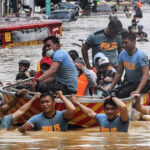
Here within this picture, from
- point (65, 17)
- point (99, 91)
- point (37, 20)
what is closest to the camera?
point (99, 91)

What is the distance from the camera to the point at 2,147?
19.5ft

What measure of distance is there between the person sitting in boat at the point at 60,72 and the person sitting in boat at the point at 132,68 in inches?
33.6

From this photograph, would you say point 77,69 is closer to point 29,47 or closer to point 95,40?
point 95,40

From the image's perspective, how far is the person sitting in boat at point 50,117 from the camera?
7902mm

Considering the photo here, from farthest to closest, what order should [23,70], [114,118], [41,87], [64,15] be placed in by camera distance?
1. [64,15]
2. [23,70]
3. [41,87]
4. [114,118]

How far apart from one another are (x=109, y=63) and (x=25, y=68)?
93.4 inches

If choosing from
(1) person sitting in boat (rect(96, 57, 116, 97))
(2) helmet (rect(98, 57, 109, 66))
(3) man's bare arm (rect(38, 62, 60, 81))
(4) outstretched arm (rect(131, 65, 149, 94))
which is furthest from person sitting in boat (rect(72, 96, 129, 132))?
(2) helmet (rect(98, 57, 109, 66))

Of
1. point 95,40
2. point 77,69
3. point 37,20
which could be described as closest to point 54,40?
point 77,69

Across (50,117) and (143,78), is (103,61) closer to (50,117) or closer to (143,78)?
(143,78)

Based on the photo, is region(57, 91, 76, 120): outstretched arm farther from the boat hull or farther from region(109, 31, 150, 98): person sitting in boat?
region(109, 31, 150, 98): person sitting in boat

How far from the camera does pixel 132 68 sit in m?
9.90

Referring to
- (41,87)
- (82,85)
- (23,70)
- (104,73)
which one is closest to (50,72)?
(41,87)

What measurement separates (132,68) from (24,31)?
17279 millimetres

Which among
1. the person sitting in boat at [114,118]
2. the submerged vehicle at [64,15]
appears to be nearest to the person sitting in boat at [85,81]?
the person sitting in boat at [114,118]
